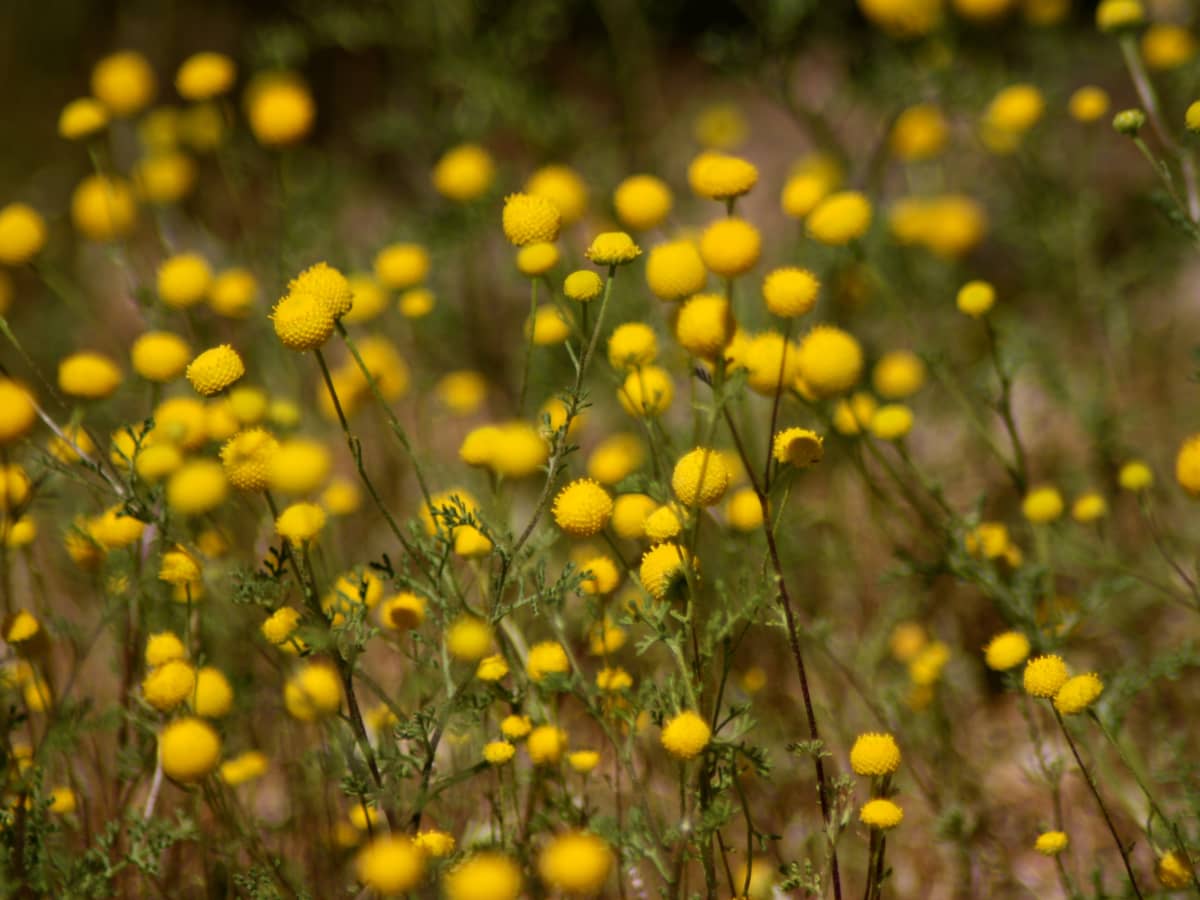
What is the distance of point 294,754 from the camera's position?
9.71ft

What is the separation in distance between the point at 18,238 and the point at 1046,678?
2.73 meters

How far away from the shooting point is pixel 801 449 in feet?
6.75

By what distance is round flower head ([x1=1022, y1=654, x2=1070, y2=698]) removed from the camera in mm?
1994

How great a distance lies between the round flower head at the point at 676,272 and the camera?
7.02 feet

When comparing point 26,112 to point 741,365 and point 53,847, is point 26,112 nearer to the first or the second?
point 53,847

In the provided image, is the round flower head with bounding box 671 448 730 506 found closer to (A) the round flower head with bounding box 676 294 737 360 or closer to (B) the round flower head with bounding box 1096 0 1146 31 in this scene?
(A) the round flower head with bounding box 676 294 737 360

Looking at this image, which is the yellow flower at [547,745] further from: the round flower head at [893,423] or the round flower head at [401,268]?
the round flower head at [401,268]

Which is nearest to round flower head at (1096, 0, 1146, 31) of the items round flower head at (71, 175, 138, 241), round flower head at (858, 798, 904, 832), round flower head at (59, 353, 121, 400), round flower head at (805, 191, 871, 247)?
round flower head at (805, 191, 871, 247)

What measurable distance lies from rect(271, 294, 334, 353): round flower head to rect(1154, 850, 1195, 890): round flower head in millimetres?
2002

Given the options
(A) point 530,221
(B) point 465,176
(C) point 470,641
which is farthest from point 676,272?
(B) point 465,176

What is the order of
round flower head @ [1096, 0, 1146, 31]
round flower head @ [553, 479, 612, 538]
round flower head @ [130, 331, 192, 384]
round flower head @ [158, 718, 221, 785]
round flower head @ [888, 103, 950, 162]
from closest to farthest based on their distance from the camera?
1. round flower head @ [158, 718, 221, 785]
2. round flower head @ [553, 479, 612, 538]
3. round flower head @ [130, 331, 192, 384]
4. round flower head @ [1096, 0, 1146, 31]
5. round flower head @ [888, 103, 950, 162]

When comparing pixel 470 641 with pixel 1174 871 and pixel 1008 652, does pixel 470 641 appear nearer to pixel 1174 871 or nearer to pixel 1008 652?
pixel 1008 652

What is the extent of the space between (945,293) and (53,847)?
361 cm

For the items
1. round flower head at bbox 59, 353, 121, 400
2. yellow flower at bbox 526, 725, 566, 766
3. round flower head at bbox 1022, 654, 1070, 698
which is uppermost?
round flower head at bbox 59, 353, 121, 400
